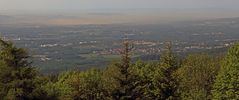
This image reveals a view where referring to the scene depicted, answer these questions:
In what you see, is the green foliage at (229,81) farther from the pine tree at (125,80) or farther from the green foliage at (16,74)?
the green foliage at (16,74)

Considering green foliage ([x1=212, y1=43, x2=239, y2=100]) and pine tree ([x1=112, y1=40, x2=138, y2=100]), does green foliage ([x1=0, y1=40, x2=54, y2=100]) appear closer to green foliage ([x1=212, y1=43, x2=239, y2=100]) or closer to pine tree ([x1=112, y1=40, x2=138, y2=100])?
pine tree ([x1=112, y1=40, x2=138, y2=100])

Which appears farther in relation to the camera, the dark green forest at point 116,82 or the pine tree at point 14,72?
the dark green forest at point 116,82

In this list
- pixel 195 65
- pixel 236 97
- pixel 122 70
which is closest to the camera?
pixel 122 70

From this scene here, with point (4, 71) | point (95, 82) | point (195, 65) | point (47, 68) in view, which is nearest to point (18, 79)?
point (4, 71)

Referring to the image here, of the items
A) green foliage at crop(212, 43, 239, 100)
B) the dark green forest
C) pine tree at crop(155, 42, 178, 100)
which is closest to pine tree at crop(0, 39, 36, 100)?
the dark green forest

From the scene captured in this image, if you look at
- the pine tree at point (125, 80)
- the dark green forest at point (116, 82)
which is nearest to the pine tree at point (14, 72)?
the dark green forest at point (116, 82)

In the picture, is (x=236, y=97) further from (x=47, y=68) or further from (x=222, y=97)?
(x=47, y=68)

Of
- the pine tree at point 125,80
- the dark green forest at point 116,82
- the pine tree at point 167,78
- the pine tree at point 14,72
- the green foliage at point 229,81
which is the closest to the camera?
the pine tree at point 14,72

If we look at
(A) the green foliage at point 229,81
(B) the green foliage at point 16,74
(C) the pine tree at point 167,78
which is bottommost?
(A) the green foliage at point 229,81

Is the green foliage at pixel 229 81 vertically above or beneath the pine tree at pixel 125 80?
beneath
